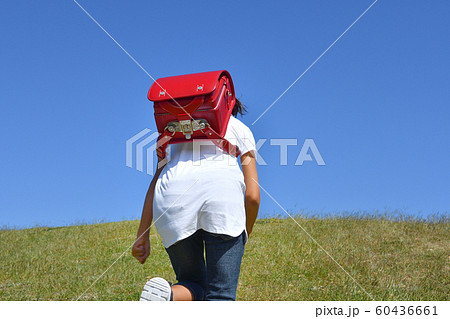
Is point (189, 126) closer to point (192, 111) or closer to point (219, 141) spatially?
point (192, 111)

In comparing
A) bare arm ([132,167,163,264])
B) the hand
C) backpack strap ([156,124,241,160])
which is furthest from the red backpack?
the hand

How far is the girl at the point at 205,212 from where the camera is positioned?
10.4 ft

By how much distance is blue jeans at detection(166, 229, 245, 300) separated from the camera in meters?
3.20

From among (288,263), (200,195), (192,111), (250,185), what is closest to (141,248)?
(200,195)

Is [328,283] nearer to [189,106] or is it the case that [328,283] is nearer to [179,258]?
[179,258]

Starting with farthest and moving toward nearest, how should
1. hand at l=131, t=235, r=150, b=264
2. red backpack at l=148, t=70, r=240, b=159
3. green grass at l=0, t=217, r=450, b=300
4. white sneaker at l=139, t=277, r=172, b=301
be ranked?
green grass at l=0, t=217, r=450, b=300 → hand at l=131, t=235, r=150, b=264 → red backpack at l=148, t=70, r=240, b=159 → white sneaker at l=139, t=277, r=172, b=301

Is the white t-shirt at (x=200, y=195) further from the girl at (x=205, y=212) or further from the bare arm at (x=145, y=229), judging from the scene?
the bare arm at (x=145, y=229)

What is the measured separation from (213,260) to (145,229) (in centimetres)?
73

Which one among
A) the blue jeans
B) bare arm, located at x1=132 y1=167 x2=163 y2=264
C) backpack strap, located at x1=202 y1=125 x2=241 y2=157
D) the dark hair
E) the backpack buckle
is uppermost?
the dark hair

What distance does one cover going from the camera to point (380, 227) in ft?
33.2

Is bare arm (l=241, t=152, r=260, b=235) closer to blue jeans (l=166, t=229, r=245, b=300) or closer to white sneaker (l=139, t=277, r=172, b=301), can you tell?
blue jeans (l=166, t=229, r=245, b=300)

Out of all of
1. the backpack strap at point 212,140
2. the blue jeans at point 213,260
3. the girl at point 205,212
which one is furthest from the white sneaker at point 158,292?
the backpack strap at point 212,140
